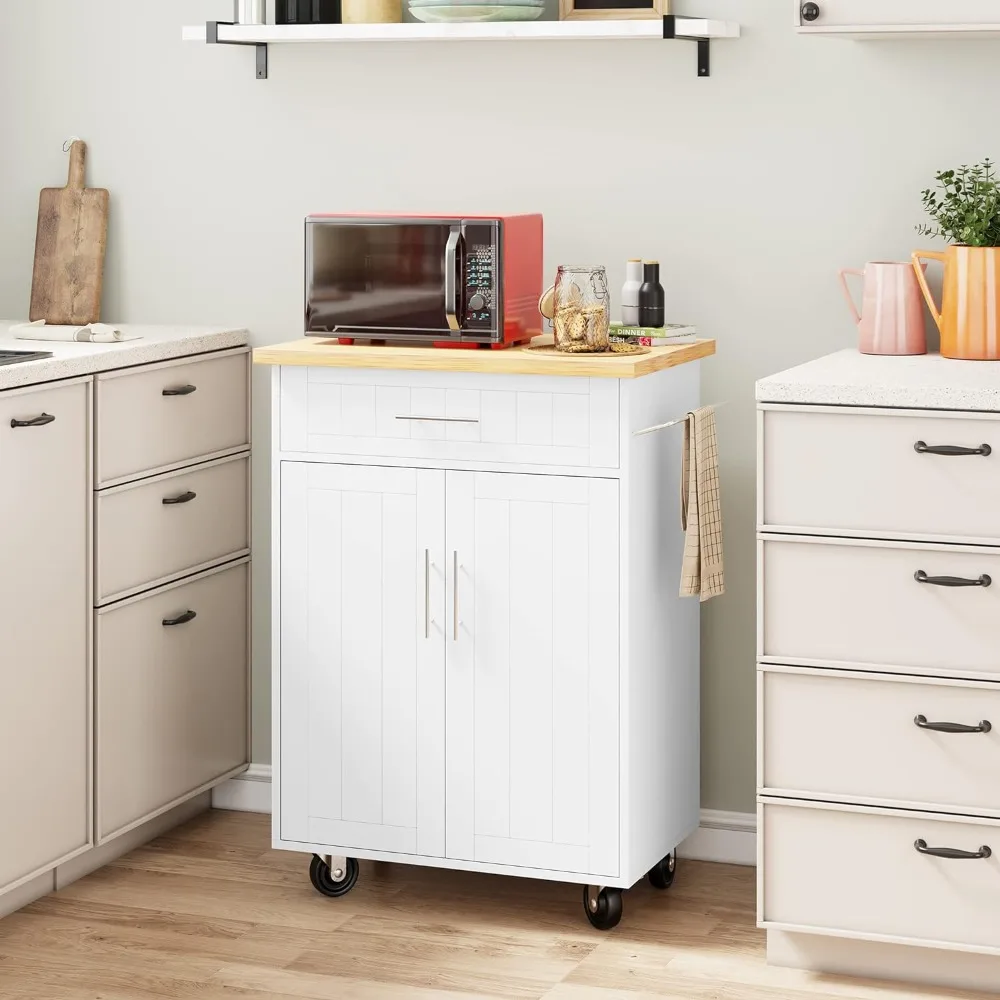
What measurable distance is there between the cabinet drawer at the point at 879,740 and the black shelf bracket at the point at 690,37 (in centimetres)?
113

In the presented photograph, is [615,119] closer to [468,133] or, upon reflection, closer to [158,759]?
[468,133]

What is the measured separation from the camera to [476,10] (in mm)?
3020

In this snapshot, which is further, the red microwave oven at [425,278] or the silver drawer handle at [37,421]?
the red microwave oven at [425,278]

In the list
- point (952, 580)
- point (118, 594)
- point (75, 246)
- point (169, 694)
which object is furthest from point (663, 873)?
point (75, 246)

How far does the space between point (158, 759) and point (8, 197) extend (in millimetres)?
1255

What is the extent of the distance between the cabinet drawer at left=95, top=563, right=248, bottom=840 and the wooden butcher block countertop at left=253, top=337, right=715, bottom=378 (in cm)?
60

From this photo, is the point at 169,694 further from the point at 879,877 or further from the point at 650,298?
the point at 879,877

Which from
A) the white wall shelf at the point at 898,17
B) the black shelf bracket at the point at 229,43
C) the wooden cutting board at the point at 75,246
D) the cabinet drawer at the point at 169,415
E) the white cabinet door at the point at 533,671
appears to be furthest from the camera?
the wooden cutting board at the point at 75,246

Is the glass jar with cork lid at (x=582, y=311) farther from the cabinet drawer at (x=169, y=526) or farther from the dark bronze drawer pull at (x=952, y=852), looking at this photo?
the dark bronze drawer pull at (x=952, y=852)

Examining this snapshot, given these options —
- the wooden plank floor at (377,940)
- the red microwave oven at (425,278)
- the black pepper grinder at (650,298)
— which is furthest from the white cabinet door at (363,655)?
the black pepper grinder at (650,298)

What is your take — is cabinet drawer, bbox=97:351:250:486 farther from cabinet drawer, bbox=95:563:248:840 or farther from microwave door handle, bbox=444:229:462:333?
microwave door handle, bbox=444:229:462:333

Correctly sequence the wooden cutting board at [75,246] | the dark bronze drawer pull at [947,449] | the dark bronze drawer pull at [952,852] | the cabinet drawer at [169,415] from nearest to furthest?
the dark bronze drawer pull at [947,449] < the dark bronze drawer pull at [952,852] < the cabinet drawer at [169,415] < the wooden cutting board at [75,246]

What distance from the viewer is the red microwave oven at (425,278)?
9.29 ft

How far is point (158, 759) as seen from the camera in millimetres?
3197
